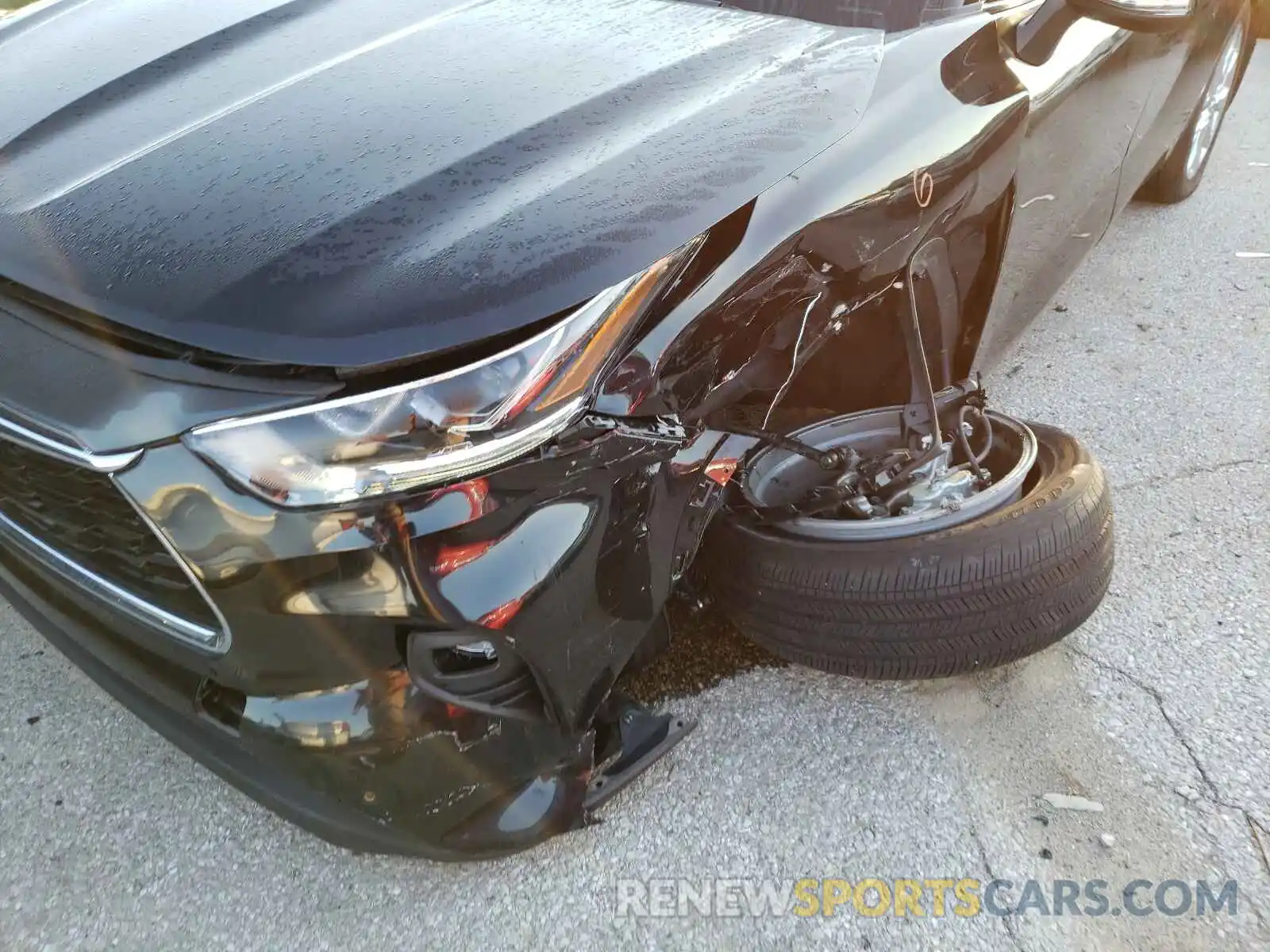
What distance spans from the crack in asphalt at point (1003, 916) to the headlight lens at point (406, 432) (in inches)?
45.2

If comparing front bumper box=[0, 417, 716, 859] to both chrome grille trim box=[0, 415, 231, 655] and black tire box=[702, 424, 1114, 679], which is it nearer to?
chrome grille trim box=[0, 415, 231, 655]

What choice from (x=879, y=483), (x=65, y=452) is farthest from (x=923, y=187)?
(x=65, y=452)

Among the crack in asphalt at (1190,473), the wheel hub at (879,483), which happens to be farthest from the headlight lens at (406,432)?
the crack in asphalt at (1190,473)

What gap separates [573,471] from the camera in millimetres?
1210

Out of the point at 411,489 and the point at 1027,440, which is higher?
the point at 411,489

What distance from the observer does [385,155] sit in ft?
4.70

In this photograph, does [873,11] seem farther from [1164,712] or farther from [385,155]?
[1164,712]

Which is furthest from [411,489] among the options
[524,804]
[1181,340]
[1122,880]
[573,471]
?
[1181,340]

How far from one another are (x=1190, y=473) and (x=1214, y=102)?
7.75 ft

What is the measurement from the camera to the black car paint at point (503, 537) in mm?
1150

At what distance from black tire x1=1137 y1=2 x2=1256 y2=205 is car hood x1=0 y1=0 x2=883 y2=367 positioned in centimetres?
283

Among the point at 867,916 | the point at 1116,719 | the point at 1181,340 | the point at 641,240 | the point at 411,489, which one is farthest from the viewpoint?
the point at 1181,340

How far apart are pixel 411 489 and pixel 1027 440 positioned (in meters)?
1.46

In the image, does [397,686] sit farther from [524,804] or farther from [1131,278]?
[1131,278]
